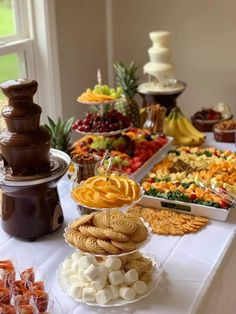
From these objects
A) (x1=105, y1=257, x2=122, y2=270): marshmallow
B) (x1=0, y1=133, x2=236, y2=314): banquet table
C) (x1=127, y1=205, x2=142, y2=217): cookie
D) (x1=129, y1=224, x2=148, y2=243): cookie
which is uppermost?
(x1=129, y1=224, x2=148, y2=243): cookie

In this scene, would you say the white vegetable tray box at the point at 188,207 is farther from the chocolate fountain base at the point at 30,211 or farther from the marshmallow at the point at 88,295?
the marshmallow at the point at 88,295

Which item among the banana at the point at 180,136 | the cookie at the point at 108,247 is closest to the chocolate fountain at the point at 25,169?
the cookie at the point at 108,247

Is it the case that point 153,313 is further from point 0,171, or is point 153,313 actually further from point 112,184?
point 0,171

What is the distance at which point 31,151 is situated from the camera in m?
1.29

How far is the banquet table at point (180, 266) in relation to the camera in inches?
43.3

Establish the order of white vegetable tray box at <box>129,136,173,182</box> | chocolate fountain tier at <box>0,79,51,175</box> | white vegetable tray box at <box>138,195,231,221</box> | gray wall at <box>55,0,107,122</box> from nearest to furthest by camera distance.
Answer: chocolate fountain tier at <box>0,79,51,175</box> < white vegetable tray box at <box>138,195,231,221</box> < white vegetable tray box at <box>129,136,173,182</box> < gray wall at <box>55,0,107,122</box>

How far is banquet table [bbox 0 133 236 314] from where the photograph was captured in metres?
1.10

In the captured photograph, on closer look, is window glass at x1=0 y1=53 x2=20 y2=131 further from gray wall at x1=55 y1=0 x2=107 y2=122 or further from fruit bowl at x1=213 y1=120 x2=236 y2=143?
fruit bowl at x1=213 y1=120 x2=236 y2=143

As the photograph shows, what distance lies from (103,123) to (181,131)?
49cm

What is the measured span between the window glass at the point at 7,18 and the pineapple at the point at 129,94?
0.50m

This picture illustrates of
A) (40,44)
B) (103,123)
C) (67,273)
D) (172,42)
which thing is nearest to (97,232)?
(67,273)

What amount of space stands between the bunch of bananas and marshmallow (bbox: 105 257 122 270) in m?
1.03

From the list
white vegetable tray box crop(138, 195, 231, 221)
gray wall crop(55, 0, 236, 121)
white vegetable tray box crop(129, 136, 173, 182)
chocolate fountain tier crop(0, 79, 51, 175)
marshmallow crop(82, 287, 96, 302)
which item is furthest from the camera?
gray wall crop(55, 0, 236, 121)

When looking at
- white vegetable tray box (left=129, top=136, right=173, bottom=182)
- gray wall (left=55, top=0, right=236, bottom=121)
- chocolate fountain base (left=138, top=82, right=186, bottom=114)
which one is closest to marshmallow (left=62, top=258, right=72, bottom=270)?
white vegetable tray box (left=129, top=136, right=173, bottom=182)
